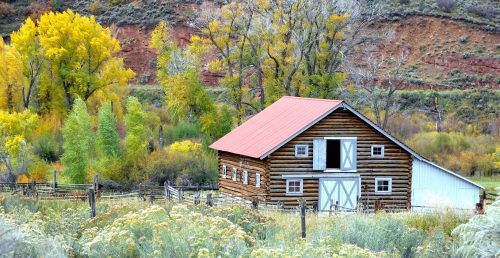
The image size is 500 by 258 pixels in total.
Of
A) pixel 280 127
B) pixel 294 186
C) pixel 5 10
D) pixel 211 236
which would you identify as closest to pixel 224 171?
pixel 280 127

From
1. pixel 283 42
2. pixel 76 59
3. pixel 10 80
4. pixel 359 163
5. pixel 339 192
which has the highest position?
pixel 283 42

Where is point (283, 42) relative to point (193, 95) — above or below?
above

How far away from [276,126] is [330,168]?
2.91 m

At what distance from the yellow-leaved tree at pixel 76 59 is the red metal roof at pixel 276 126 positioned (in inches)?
625

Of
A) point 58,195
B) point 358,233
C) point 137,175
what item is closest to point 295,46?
point 137,175

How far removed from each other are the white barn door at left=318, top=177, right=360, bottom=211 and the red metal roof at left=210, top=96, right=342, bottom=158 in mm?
2559

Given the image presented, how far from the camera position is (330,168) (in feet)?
119

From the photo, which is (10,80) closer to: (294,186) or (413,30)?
(294,186)

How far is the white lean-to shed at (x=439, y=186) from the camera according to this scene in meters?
36.9

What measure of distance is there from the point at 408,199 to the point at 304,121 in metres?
5.93

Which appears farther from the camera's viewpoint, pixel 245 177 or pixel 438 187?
pixel 438 187

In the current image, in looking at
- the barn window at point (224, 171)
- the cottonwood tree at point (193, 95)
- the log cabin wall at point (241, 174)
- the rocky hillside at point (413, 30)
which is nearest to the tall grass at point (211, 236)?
the log cabin wall at point (241, 174)

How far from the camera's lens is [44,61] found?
5094 cm

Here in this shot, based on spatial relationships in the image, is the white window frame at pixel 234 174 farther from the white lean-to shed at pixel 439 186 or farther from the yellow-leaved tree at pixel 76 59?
the yellow-leaved tree at pixel 76 59
